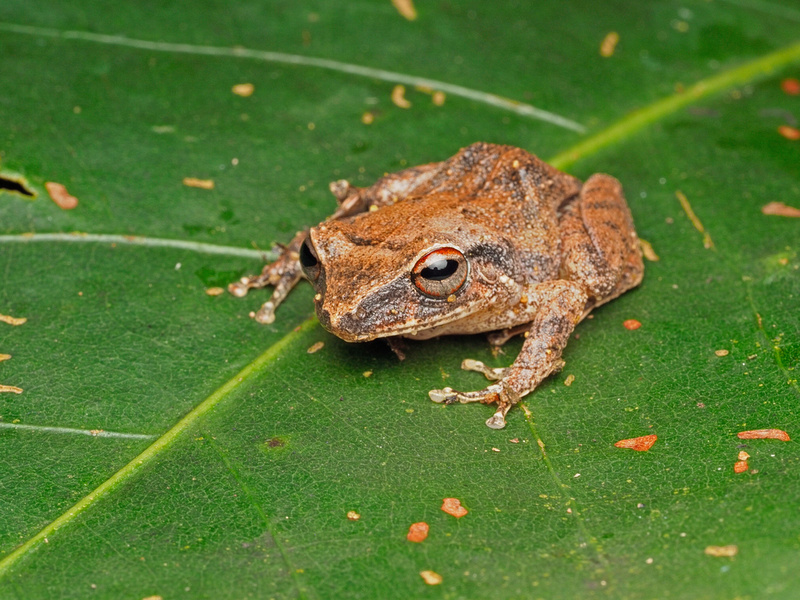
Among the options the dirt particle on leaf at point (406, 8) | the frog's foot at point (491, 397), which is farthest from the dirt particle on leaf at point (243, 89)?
the frog's foot at point (491, 397)

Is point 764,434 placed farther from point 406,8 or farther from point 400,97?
point 406,8

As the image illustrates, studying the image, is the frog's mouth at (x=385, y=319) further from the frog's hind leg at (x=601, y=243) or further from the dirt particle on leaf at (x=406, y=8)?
the dirt particle on leaf at (x=406, y=8)

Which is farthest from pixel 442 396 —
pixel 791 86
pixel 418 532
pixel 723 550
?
pixel 791 86

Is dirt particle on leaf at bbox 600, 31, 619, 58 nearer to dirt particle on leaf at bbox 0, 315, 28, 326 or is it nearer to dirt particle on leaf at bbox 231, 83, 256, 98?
dirt particle on leaf at bbox 231, 83, 256, 98

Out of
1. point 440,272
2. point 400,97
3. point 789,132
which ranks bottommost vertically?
point 400,97

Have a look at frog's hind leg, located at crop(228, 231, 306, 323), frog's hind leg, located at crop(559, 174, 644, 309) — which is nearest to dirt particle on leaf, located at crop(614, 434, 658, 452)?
frog's hind leg, located at crop(559, 174, 644, 309)

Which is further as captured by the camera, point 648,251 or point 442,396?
point 648,251

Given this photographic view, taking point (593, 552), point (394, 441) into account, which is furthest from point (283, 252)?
point (593, 552)
